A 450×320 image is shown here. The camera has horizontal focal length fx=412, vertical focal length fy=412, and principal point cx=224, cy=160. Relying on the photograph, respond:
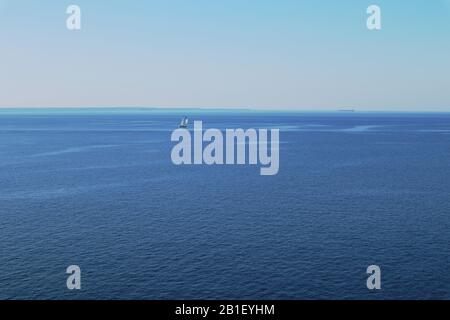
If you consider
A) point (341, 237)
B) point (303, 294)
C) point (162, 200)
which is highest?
point (162, 200)

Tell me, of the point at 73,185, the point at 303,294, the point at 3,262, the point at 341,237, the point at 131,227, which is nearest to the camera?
the point at 303,294

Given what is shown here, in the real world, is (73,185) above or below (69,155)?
below

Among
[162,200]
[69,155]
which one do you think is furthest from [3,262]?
[69,155]

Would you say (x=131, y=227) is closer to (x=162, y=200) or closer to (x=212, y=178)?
(x=162, y=200)

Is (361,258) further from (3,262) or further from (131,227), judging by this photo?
(3,262)

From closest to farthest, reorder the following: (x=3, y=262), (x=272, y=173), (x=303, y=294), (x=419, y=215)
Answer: (x=303, y=294), (x=3, y=262), (x=419, y=215), (x=272, y=173)

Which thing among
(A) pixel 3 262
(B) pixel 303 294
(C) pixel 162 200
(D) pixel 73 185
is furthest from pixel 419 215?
(D) pixel 73 185
